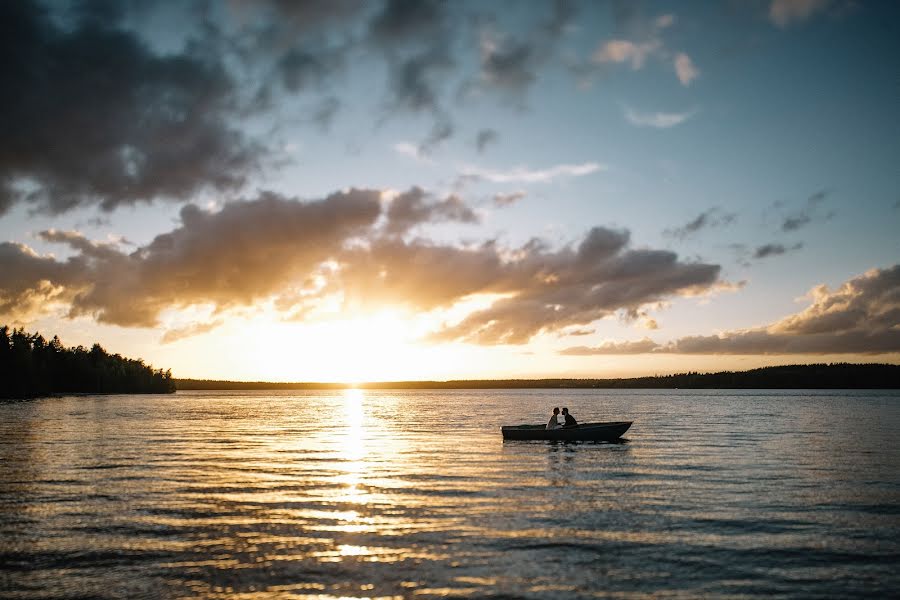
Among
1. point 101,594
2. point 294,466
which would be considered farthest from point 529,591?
point 294,466

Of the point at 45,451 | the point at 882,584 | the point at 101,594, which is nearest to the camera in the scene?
the point at 101,594

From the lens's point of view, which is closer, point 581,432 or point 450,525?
point 450,525

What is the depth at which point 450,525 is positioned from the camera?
24.7 m

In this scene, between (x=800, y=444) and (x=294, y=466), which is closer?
(x=294, y=466)

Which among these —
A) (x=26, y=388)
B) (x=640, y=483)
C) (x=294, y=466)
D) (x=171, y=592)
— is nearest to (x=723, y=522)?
(x=640, y=483)

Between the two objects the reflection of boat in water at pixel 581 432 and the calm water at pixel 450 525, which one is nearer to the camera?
the calm water at pixel 450 525

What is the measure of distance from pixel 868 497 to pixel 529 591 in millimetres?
23642

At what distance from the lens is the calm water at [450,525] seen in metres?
18.0

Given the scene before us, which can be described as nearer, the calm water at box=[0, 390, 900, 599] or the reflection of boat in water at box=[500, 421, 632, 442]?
the calm water at box=[0, 390, 900, 599]

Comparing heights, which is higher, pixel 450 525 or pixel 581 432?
pixel 450 525

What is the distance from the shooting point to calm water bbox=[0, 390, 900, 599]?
59.0 feet

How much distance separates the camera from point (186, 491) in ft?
108

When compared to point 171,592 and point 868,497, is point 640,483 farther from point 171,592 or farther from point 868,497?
point 171,592

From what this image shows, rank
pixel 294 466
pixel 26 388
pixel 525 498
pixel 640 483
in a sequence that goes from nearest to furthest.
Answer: pixel 525 498, pixel 640 483, pixel 294 466, pixel 26 388
